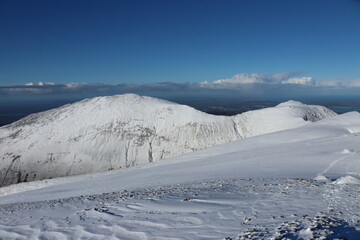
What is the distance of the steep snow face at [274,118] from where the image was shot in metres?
79.6

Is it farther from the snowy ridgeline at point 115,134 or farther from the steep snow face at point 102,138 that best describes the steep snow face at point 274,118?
the steep snow face at point 102,138

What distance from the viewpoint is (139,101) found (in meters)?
98.1

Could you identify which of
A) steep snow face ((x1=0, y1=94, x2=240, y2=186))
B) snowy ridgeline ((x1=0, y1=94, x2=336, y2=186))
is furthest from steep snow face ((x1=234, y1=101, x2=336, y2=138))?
steep snow face ((x1=0, y1=94, x2=240, y2=186))

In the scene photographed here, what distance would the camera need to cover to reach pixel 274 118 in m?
83.4

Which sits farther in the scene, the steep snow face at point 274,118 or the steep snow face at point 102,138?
the steep snow face at point 274,118

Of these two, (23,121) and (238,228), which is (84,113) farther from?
(238,228)

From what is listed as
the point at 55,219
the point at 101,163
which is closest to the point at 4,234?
the point at 55,219

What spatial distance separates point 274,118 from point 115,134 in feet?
180

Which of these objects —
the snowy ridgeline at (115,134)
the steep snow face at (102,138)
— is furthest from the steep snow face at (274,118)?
the steep snow face at (102,138)

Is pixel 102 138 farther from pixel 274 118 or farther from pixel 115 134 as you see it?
pixel 274 118

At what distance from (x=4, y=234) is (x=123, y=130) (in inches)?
3122

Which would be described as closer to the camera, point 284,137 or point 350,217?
point 350,217

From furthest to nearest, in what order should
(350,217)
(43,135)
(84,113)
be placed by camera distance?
1. (84,113)
2. (43,135)
3. (350,217)

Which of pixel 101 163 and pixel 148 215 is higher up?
pixel 148 215
